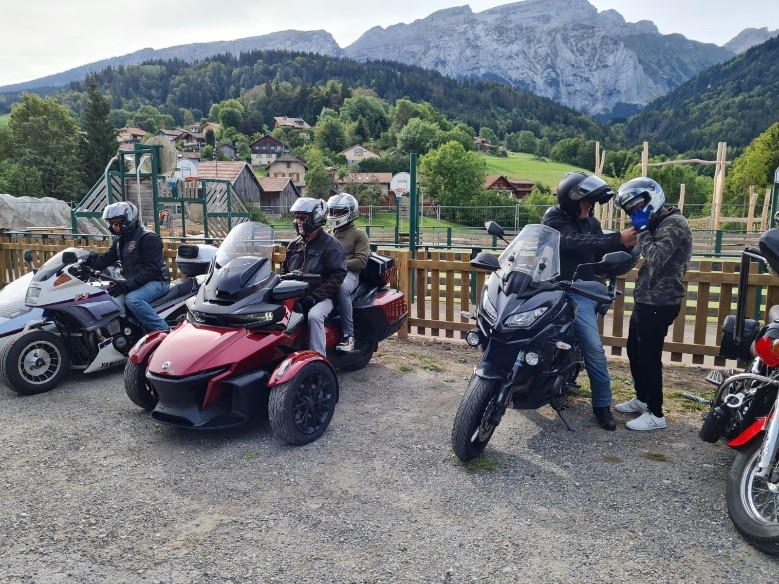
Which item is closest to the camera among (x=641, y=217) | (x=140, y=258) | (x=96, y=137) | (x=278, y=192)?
(x=641, y=217)

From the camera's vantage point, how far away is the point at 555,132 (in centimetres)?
16300

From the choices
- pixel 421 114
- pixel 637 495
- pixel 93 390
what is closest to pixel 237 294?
pixel 93 390

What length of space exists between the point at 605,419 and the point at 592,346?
578 mm

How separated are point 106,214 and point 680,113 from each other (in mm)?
169108

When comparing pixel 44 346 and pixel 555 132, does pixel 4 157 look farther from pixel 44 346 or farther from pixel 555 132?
pixel 555 132

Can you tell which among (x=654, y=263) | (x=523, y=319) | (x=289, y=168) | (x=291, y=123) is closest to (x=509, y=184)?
(x=289, y=168)

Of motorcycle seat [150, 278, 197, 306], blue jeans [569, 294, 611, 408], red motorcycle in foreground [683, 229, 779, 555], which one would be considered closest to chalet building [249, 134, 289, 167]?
motorcycle seat [150, 278, 197, 306]

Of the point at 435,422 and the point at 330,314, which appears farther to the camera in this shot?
the point at 330,314

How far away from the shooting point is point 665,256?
4.37 meters

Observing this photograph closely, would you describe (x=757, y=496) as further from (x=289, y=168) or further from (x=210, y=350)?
(x=289, y=168)

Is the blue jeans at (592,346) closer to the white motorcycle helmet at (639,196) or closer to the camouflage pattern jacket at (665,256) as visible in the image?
the camouflage pattern jacket at (665,256)

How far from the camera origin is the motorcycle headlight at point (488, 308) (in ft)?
13.2

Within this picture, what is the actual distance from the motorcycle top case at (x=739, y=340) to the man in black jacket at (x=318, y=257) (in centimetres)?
304

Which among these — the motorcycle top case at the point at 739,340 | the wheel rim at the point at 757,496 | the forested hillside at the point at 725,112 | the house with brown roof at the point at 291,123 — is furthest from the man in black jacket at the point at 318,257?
the house with brown roof at the point at 291,123
